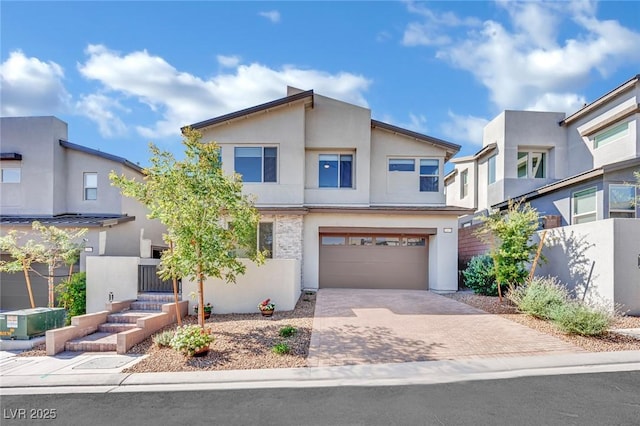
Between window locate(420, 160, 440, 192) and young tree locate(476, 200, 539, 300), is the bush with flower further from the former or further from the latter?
window locate(420, 160, 440, 192)

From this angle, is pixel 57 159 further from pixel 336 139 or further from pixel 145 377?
pixel 145 377

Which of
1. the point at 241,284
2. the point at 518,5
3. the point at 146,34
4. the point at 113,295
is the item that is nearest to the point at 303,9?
the point at 146,34

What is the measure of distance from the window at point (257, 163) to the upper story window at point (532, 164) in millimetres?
13974

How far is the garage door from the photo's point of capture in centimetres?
1417

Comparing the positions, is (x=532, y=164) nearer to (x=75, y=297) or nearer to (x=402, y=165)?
(x=402, y=165)

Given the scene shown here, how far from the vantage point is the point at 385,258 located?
14180 millimetres

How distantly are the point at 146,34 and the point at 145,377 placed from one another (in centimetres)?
1116

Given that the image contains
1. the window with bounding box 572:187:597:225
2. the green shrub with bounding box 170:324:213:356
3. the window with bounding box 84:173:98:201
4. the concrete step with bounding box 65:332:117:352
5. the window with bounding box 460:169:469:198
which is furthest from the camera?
the window with bounding box 460:169:469:198

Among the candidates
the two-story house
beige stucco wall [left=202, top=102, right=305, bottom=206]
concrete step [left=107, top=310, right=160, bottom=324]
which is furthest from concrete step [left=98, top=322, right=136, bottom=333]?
beige stucco wall [left=202, top=102, right=305, bottom=206]

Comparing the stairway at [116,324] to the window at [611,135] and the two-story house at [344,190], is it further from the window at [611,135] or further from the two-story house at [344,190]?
the window at [611,135]

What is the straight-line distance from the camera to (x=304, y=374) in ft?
19.0

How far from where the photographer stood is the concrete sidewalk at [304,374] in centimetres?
552

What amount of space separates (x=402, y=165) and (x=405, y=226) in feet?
9.61

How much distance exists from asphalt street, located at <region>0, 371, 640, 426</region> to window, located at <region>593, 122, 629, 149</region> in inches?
571
